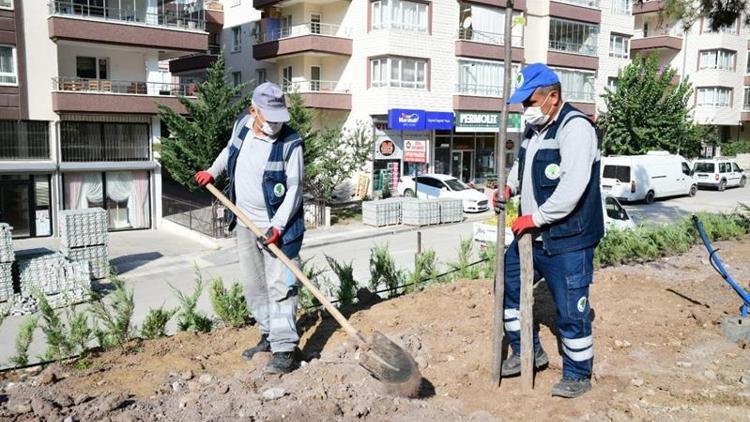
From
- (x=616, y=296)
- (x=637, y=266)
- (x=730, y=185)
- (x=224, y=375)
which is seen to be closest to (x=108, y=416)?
(x=224, y=375)

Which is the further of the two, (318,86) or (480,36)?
(480,36)

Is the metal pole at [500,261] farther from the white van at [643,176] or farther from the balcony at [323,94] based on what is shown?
the balcony at [323,94]

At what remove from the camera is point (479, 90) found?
33406 millimetres

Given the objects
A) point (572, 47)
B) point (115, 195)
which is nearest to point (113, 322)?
point (115, 195)

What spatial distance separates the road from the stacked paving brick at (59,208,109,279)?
75 centimetres

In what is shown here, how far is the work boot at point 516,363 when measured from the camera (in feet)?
15.3

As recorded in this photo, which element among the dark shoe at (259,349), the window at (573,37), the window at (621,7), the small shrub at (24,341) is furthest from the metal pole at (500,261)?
the window at (621,7)

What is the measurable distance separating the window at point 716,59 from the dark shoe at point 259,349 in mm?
50812

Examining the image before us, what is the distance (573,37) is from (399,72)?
1434 cm

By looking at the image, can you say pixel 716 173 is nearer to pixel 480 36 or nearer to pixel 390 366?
pixel 480 36

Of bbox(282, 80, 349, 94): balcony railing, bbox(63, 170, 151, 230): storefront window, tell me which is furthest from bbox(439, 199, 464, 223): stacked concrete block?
bbox(63, 170, 151, 230): storefront window

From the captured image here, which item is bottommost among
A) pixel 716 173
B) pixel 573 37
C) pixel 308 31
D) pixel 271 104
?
pixel 716 173

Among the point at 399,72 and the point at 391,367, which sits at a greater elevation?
the point at 399,72

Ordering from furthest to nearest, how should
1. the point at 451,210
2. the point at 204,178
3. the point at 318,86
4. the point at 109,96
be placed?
the point at 318,86 → the point at 451,210 → the point at 109,96 → the point at 204,178
